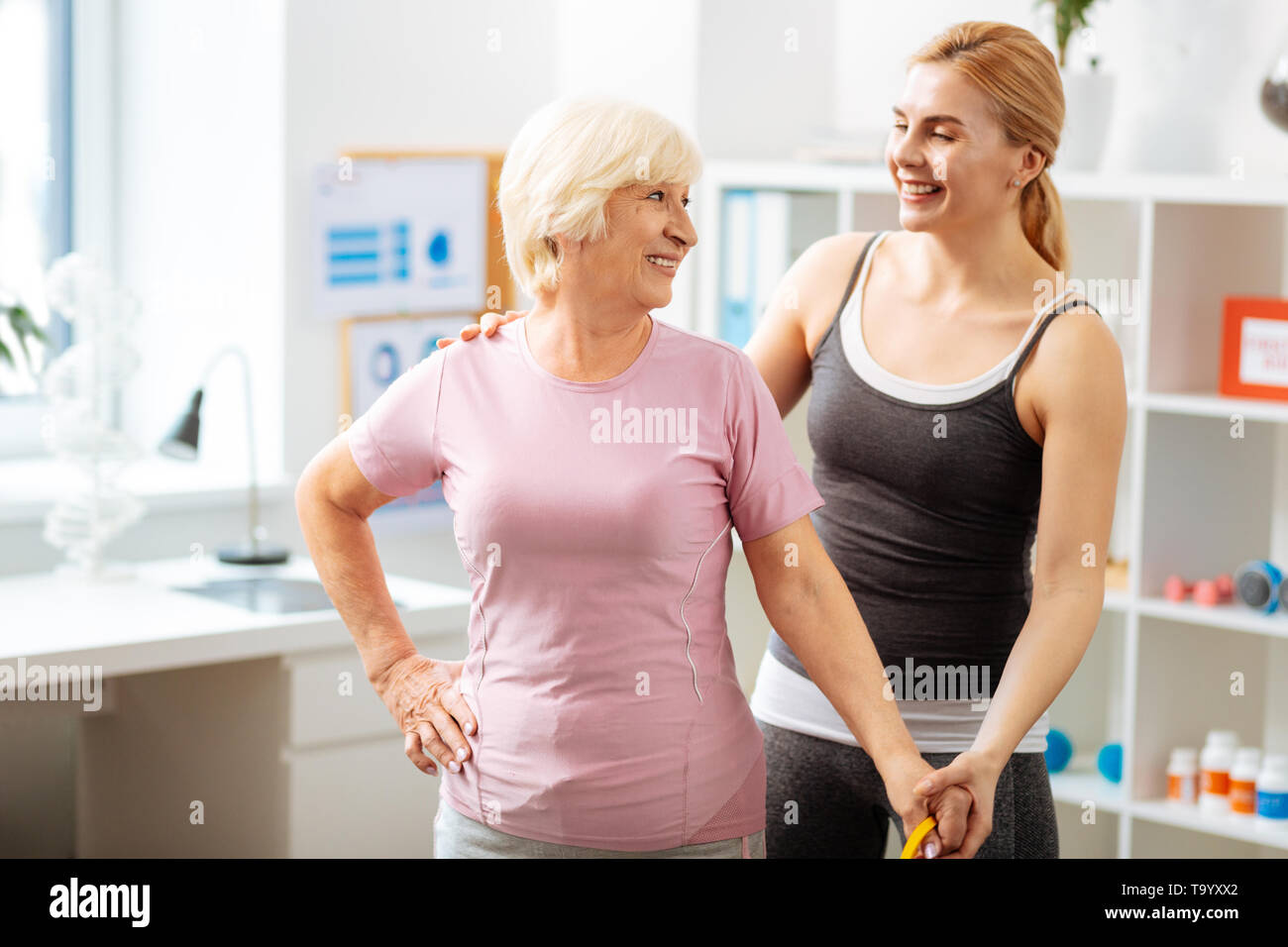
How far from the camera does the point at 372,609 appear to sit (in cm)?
145

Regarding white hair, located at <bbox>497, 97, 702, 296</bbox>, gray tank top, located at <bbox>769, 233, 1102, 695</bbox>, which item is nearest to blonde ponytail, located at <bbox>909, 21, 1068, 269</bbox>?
gray tank top, located at <bbox>769, 233, 1102, 695</bbox>

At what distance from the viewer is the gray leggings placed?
153 centimetres

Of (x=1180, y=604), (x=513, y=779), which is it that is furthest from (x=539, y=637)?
(x=1180, y=604)

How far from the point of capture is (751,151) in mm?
3131

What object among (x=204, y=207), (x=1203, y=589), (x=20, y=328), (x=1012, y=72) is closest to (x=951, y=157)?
(x=1012, y=72)

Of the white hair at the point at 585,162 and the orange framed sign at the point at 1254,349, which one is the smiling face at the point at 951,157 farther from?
the orange framed sign at the point at 1254,349

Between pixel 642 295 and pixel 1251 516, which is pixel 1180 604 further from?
pixel 642 295

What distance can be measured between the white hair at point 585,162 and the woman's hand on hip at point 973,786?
525 millimetres

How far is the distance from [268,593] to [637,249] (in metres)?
1.61

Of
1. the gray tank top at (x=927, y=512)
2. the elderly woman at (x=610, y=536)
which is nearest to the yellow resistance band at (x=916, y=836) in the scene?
the elderly woman at (x=610, y=536)

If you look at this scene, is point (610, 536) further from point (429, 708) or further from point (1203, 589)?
point (1203, 589)

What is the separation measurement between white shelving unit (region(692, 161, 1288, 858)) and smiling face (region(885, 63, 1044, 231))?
3.21 feet

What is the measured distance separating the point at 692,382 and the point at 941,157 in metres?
0.36

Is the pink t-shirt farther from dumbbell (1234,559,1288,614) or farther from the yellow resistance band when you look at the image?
dumbbell (1234,559,1288,614)
